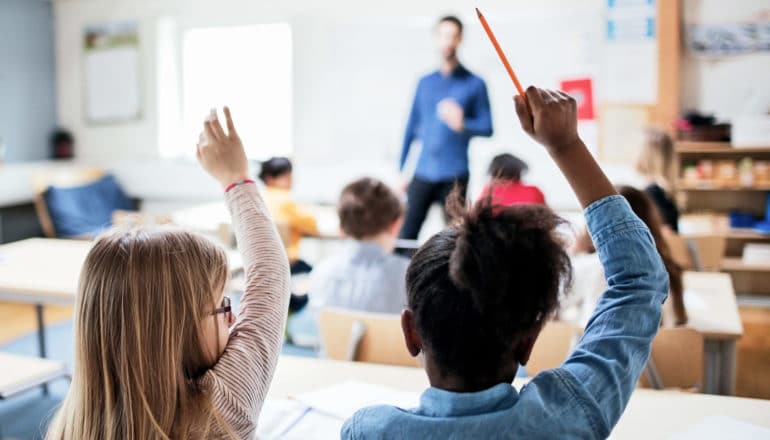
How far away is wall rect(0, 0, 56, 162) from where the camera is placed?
6.48m

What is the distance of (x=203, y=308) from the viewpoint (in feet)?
3.57

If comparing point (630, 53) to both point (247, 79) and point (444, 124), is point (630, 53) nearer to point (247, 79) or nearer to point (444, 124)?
point (444, 124)

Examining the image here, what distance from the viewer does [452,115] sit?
4.07 m

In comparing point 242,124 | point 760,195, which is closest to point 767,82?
point 760,195

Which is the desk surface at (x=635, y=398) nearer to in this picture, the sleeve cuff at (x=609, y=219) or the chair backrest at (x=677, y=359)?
the chair backrest at (x=677, y=359)

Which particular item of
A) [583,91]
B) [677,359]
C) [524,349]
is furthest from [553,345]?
[583,91]

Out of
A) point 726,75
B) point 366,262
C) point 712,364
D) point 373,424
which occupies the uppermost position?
point 726,75

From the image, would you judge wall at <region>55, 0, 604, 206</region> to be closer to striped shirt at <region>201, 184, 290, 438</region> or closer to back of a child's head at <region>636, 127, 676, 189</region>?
back of a child's head at <region>636, 127, 676, 189</region>

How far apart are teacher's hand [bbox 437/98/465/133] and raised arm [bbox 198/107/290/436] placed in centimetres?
287

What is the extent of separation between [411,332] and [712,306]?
1958mm

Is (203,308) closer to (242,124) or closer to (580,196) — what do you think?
(580,196)

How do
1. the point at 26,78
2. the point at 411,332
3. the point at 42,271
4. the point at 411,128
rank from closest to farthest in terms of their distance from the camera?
the point at 411,332 < the point at 42,271 < the point at 411,128 < the point at 26,78

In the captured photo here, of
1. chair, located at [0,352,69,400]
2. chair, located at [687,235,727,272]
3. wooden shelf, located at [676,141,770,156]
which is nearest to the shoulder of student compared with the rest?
chair, located at [0,352,69,400]

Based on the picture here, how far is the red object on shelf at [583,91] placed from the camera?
537 centimetres
